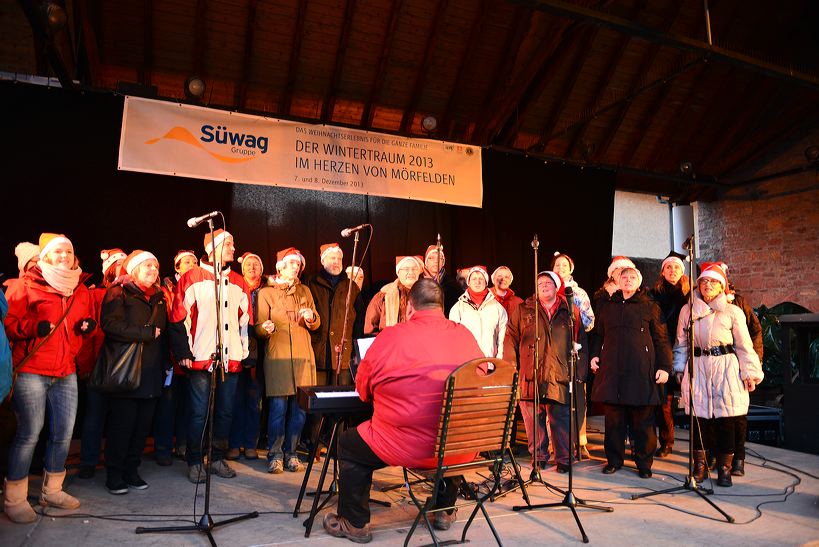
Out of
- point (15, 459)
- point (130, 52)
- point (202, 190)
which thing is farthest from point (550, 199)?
point (15, 459)

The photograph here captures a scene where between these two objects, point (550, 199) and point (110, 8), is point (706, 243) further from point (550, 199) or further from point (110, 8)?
point (110, 8)

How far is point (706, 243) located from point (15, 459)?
11432 mm

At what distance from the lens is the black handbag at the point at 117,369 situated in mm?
3812

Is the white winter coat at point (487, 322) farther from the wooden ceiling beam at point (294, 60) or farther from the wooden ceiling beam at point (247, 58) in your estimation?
the wooden ceiling beam at point (247, 58)

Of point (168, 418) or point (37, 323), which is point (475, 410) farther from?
point (168, 418)

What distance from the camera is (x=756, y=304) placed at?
10.6 m

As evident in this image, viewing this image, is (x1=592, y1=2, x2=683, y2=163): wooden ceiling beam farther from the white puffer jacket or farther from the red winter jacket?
the red winter jacket

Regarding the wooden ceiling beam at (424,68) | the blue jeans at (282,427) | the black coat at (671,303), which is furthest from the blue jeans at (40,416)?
the wooden ceiling beam at (424,68)

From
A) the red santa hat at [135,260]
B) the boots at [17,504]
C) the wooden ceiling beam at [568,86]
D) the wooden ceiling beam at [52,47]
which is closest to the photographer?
the boots at [17,504]

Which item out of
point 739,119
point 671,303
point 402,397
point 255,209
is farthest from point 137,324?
point 739,119

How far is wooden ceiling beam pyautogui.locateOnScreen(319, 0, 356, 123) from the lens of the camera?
6.73 meters

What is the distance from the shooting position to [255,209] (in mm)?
6453

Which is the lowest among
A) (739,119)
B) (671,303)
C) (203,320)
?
(203,320)

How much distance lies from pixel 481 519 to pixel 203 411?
2162 mm
